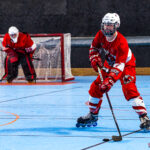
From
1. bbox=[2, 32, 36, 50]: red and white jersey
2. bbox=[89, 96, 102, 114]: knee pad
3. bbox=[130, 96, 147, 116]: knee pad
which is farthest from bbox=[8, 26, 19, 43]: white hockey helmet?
bbox=[130, 96, 147, 116]: knee pad

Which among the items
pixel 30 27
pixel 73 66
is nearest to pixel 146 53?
pixel 73 66

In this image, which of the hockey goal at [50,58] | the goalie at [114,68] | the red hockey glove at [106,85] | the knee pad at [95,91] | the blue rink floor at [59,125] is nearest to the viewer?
the blue rink floor at [59,125]

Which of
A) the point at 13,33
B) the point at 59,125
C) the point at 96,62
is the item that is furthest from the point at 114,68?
the point at 13,33

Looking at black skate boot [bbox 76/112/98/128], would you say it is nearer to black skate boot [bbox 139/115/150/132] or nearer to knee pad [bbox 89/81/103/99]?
knee pad [bbox 89/81/103/99]

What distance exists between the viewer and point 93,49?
3996mm

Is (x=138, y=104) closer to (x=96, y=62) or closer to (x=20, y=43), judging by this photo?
Result: (x=96, y=62)

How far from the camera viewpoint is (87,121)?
3924mm

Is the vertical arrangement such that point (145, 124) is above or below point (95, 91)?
below

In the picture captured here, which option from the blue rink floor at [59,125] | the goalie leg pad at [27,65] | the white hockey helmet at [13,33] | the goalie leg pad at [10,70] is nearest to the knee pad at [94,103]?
the blue rink floor at [59,125]

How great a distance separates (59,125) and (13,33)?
5.10 m

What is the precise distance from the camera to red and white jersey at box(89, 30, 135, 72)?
140 inches

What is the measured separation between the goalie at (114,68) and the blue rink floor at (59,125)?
0.58 feet

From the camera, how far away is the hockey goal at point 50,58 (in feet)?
31.4

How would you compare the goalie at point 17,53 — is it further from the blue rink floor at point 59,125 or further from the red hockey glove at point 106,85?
the red hockey glove at point 106,85
